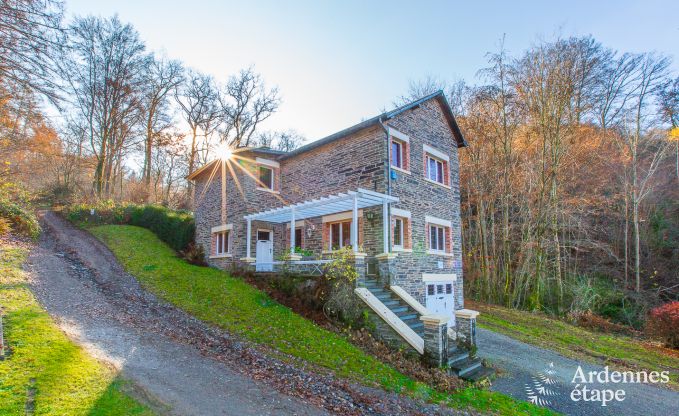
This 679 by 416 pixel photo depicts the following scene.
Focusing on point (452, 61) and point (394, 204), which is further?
point (452, 61)

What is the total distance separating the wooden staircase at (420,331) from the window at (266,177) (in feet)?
23.6

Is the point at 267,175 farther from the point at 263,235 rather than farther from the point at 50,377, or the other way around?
the point at 50,377

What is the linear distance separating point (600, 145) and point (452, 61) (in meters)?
10.7

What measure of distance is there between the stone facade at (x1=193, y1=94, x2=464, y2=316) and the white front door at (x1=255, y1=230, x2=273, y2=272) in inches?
10.4

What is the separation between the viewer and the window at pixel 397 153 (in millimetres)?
12428

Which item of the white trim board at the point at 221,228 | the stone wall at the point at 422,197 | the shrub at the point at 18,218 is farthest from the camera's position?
the shrub at the point at 18,218

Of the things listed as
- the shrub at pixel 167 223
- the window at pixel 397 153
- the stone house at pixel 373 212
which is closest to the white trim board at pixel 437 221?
the stone house at pixel 373 212

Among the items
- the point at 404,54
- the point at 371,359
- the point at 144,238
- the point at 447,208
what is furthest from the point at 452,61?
the point at 144,238

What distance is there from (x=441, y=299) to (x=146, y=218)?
17.4 m

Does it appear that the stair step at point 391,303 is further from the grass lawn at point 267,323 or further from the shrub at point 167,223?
the shrub at point 167,223

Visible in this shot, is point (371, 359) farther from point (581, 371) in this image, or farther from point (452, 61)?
point (452, 61)

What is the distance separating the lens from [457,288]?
14.5m

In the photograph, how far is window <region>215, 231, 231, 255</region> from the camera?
52.7ft

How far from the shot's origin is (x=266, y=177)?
635 inches
